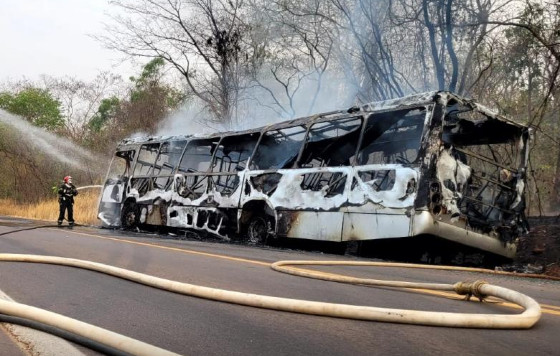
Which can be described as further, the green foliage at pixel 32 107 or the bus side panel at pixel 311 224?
the green foliage at pixel 32 107

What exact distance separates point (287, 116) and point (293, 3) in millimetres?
6165

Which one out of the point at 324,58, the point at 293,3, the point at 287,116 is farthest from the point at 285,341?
the point at 287,116

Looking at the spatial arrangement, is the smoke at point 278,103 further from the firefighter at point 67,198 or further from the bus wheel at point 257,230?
the bus wheel at point 257,230

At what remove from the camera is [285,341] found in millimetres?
3201

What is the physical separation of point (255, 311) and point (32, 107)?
33549 mm

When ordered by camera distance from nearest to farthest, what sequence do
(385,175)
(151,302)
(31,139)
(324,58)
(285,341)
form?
(285,341)
(151,302)
(385,175)
(324,58)
(31,139)

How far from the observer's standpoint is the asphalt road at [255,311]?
10.2 ft

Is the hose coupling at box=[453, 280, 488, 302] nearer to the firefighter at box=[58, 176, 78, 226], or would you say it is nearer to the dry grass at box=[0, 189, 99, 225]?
the firefighter at box=[58, 176, 78, 226]

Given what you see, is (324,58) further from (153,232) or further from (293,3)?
(153,232)

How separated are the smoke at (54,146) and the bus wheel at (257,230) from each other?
20501mm

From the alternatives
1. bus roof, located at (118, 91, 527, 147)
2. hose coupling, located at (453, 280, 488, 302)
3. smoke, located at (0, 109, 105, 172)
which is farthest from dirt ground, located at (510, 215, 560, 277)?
smoke, located at (0, 109, 105, 172)

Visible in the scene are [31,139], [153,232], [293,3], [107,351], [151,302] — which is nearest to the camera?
[107,351]

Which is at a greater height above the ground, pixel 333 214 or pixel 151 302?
pixel 333 214

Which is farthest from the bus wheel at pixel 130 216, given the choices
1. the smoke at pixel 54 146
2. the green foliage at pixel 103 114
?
the green foliage at pixel 103 114
